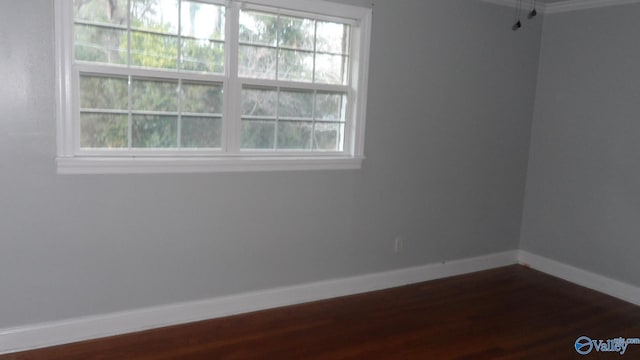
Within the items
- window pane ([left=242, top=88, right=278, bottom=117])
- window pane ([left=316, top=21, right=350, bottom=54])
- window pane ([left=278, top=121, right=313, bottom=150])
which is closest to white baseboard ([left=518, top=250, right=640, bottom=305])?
window pane ([left=278, top=121, right=313, bottom=150])

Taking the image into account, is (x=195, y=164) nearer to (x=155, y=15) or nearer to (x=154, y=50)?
(x=154, y=50)

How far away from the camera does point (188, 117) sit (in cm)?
317

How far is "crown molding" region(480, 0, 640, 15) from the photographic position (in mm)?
4086

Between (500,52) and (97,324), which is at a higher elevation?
(500,52)

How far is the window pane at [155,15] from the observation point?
2.95 metres

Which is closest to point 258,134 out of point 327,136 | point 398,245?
point 327,136

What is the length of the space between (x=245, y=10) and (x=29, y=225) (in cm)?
181

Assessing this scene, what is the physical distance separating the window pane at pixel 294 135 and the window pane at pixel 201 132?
0.45 meters

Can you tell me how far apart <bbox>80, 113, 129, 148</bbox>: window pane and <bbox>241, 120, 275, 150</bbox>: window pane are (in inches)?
29.8

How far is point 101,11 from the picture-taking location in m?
2.86

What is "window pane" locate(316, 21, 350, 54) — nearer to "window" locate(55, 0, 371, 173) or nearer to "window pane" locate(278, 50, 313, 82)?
"window" locate(55, 0, 371, 173)

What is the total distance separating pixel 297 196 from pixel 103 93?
1427mm

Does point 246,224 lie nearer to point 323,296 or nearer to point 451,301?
point 323,296

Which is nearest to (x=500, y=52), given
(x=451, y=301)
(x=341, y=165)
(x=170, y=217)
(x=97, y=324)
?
(x=341, y=165)
